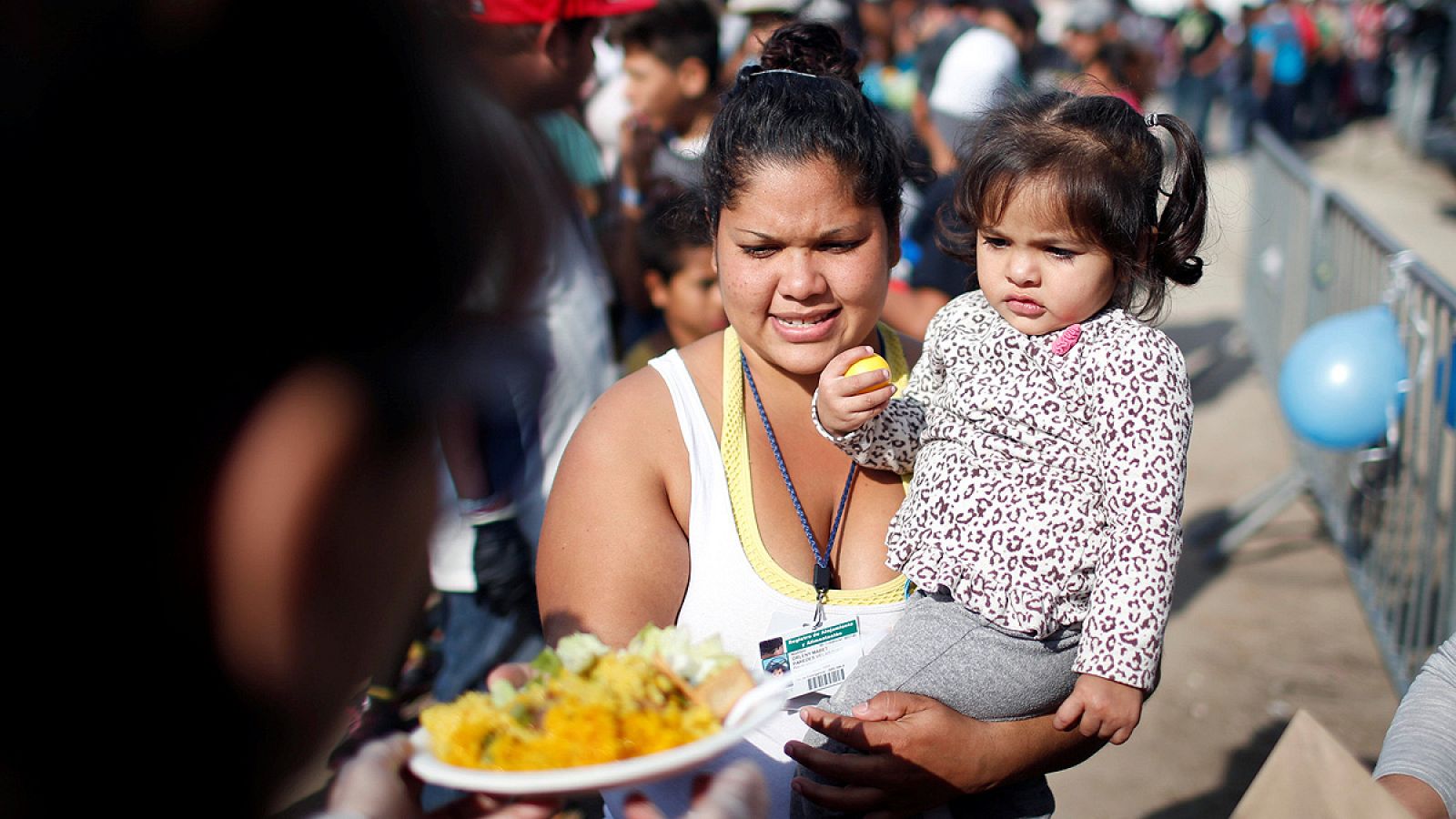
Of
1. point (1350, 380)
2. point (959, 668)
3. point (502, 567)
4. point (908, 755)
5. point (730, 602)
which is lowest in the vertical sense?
point (1350, 380)

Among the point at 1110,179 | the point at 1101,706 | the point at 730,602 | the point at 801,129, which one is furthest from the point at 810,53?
the point at 1101,706

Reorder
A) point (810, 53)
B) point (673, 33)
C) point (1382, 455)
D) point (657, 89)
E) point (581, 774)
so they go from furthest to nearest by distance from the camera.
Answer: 1. point (657, 89)
2. point (673, 33)
3. point (1382, 455)
4. point (810, 53)
5. point (581, 774)

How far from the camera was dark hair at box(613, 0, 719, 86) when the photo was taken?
5.30 meters

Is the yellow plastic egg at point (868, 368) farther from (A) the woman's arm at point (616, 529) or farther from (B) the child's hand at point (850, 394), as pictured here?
(A) the woman's arm at point (616, 529)

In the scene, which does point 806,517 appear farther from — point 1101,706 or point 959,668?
point 1101,706

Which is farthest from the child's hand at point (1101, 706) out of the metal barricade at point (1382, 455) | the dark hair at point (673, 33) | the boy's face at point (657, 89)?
the dark hair at point (673, 33)

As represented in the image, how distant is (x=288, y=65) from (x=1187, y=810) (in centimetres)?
430

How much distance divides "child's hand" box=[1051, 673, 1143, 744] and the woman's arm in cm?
72

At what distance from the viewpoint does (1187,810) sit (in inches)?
163

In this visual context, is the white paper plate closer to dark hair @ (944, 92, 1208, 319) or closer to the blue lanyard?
the blue lanyard

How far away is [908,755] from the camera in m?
1.94

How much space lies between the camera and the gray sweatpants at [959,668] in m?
2.00

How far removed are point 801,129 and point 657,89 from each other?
3.45 m

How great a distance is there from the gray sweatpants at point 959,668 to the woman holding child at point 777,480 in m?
0.04
